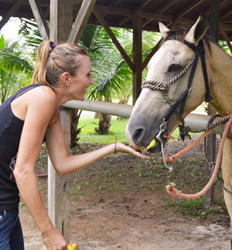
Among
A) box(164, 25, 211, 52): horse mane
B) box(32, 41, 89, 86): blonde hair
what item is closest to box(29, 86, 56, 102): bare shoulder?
box(32, 41, 89, 86): blonde hair

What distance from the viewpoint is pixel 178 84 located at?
1.96 m

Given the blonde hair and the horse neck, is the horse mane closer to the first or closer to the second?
the horse neck

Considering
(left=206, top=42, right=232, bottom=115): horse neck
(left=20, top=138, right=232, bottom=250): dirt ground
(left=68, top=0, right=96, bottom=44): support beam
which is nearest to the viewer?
(left=206, top=42, right=232, bottom=115): horse neck

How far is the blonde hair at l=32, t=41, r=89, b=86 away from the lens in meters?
1.58

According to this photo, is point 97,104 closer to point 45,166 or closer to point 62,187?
point 62,187

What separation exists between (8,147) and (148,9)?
5.70 meters

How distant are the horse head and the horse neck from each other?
9 centimetres

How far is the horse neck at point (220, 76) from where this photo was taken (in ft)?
6.75

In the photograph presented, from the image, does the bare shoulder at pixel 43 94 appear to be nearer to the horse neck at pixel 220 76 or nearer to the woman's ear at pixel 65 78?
the woman's ear at pixel 65 78

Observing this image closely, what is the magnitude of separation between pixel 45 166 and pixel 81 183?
67.2 inches

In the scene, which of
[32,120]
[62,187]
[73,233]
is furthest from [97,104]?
[73,233]

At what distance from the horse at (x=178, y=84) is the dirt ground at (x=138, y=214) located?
652mm

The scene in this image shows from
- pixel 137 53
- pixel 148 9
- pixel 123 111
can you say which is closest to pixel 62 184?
pixel 123 111

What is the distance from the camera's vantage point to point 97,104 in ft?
9.64
